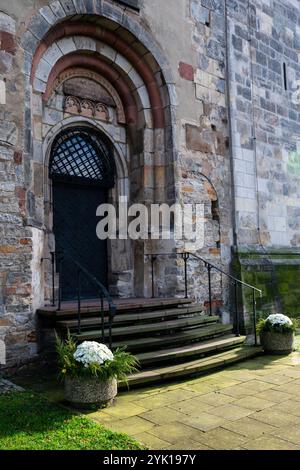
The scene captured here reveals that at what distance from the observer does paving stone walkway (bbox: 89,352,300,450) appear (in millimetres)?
3439

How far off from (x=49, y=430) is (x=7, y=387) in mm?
1401

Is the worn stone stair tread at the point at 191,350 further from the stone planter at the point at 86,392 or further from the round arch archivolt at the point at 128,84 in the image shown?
the round arch archivolt at the point at 128,84

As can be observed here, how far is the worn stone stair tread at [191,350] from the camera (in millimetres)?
5273

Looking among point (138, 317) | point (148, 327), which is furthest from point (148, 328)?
point (138, 317)

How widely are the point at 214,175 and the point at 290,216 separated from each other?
2.71 meters

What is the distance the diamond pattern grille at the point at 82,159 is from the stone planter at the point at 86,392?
11.9ft

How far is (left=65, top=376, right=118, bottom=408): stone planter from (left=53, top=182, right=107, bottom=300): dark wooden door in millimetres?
2941

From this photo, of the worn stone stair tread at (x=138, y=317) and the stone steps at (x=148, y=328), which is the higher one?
the worn stone stair tread at (x=138, y=317)

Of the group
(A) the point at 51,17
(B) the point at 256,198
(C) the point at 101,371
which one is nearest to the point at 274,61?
(B) the point at 256,198

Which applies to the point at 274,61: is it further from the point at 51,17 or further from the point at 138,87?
the point at 51,17

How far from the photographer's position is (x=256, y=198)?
30.0 ft

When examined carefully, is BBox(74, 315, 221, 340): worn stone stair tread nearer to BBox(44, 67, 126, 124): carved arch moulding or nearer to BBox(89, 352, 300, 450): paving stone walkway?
BBox(89, 352, 300, 450): paving stone walkway

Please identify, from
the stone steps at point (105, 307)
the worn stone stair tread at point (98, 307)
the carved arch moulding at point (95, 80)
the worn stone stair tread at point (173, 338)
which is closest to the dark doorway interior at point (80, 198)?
the carved arch moulding at point (95, 80)

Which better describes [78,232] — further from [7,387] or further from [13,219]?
[7,387]
